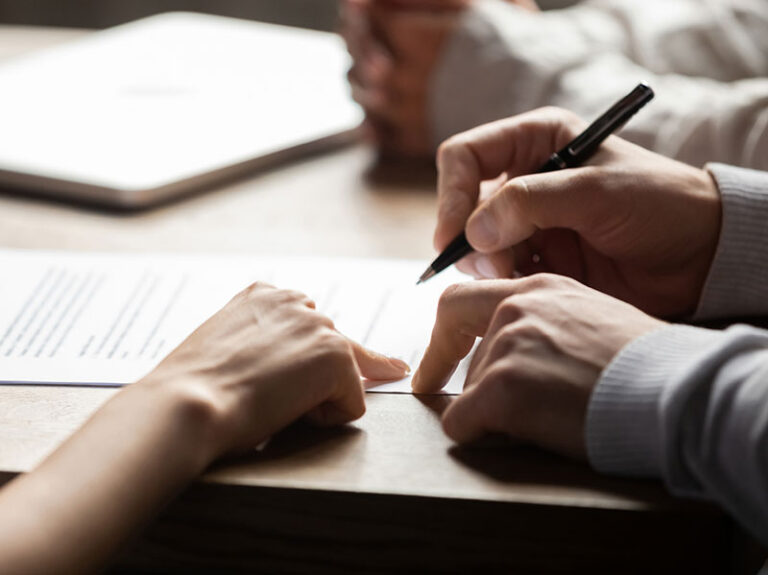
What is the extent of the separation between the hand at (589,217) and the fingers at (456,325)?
113 mm

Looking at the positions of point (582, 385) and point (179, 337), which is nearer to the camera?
point (582, 385)

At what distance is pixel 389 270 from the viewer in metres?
0.85

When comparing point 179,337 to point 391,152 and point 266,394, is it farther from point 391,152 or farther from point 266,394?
point 391,152

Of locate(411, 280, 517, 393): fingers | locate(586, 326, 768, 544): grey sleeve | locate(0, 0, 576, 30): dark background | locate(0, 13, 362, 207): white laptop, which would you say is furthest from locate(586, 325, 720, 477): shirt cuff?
locate(0, 0, 576, 30): dark background

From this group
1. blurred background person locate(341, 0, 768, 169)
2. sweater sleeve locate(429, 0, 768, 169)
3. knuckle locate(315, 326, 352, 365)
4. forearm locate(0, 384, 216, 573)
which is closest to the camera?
forearm locate(0, 384, 216, 573)

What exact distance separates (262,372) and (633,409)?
209 millimetres

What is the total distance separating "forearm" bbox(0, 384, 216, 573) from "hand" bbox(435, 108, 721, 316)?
1.03 ft

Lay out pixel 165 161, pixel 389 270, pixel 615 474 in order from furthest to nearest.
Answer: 1. pixel 165 161
2. pixel 389 270
3. pixel 615 474

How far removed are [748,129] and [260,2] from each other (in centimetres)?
139

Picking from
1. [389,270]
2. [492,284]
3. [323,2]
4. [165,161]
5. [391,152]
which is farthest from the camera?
[323,2]

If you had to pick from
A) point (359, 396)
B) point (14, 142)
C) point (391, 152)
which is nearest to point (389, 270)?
point (359, 396)

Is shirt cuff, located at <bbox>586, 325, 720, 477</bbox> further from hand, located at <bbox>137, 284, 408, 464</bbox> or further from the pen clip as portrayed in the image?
the pen clip

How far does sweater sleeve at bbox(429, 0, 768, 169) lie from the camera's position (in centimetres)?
99

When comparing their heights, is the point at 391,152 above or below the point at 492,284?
below
